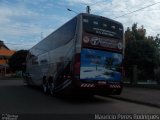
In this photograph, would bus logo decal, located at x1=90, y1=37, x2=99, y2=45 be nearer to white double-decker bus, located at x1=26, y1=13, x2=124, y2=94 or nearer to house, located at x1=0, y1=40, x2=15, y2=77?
white double-decker bus, located at x1=26, y1=13, x2=124, y2=94

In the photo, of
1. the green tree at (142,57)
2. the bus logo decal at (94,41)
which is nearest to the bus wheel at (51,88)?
the bus logo decal at (94,41)

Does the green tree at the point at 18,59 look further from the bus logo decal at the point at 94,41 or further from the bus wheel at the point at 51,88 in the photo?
the bus logo decal at the point at 94,41

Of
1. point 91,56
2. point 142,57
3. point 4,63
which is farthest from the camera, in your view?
point 4,63

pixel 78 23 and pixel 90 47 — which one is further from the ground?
pixel 78 23

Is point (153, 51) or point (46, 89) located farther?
point (153, 51)

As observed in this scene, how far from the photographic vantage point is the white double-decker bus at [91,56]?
50.8 ft

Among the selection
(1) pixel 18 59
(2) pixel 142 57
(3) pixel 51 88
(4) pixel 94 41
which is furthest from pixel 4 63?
(4) pixel 94 41

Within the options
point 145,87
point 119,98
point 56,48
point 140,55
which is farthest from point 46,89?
point 140,55

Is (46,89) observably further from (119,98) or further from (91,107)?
(91,107)

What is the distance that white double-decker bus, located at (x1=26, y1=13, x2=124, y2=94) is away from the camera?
15.5 meters

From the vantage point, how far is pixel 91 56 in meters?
15.7

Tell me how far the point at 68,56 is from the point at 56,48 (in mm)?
2961

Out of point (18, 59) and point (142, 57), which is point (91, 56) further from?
point (18, 59)

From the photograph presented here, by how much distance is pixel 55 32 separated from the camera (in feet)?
66.2
